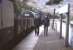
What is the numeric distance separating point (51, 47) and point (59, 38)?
86mm

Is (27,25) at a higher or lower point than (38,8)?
lower

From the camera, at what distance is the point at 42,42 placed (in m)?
1.21

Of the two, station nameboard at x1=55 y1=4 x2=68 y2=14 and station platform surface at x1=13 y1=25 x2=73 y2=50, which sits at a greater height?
station nameboard at x1=55 y1=4 x2=68 y2=14

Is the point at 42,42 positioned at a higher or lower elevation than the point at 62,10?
→ lower

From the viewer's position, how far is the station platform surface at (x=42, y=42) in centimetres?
118

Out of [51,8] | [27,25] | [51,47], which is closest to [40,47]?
[51,47]

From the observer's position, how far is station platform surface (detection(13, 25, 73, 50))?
118cm

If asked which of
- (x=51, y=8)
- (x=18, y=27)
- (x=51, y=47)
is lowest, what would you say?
(x=51, y=47)

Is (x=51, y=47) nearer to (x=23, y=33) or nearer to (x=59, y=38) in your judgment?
(x=59, y=38)

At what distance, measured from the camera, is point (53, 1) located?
3.89 ft

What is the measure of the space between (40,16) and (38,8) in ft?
0.19

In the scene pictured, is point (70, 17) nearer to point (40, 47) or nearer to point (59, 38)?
point (59, 38)

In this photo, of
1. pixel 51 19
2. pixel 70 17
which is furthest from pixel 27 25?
pixel 70 17

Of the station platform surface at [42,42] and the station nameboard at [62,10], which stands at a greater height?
the station nameboard at [62,10]
